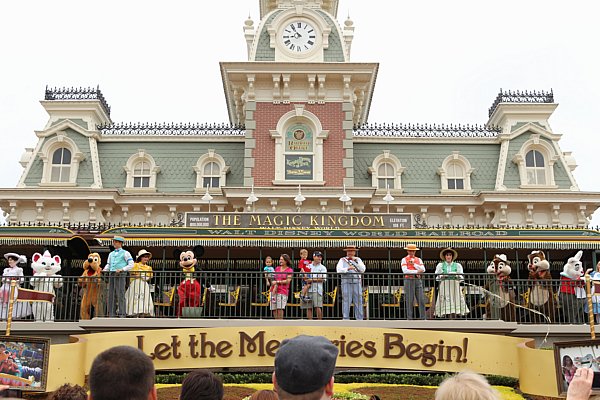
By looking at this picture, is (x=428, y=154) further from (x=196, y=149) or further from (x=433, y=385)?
(x=433, y=385)

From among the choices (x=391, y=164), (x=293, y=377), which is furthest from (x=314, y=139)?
(x=293, y=377)

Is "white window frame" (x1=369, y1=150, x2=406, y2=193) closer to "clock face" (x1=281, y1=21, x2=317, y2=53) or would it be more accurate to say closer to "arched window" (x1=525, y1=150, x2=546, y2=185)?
"arched window" (x1=525, y1=150, x2=546, y2=185)

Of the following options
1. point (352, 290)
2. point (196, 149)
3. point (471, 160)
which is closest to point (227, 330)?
point (352, 290)

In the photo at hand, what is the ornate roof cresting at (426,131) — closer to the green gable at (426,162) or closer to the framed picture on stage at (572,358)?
the green gable at (426,162)

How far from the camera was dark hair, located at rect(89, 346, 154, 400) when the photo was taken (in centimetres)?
371

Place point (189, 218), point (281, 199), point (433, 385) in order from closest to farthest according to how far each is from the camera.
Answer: point (433, 385) < point (189, 218) < point (281, 199)

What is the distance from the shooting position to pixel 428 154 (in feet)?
96.6

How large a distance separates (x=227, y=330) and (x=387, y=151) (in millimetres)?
16426

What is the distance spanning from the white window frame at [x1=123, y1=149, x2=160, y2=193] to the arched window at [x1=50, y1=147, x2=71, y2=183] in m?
2.33

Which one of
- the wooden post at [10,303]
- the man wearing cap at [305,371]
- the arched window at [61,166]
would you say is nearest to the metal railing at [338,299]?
the wooden post at [10,303]

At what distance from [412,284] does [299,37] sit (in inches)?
610

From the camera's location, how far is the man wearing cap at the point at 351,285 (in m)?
15.6

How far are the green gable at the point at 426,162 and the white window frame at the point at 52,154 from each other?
1160 centimetres

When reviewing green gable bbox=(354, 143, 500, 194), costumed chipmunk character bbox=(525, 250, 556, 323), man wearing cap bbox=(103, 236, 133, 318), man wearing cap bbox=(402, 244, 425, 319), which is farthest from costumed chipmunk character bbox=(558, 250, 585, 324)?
green gable bbox=(354, 143, 500, 194)
